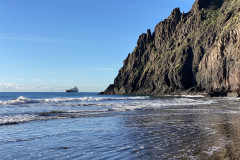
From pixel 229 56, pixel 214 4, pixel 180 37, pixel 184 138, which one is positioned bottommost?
pixel 184 138

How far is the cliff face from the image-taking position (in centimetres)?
9556

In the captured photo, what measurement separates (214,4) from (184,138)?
163 meters

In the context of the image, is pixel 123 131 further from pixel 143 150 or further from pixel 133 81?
pixel 133 81

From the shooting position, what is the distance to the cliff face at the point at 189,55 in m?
95.6

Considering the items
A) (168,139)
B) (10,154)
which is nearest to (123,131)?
(168,139)

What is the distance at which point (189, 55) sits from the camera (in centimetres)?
13050

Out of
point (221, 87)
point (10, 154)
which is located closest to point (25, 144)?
point (10, 154)

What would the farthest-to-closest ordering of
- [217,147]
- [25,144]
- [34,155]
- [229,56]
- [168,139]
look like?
[229,56] < [168,139] < [25,144] < [217,147] < [34,155]

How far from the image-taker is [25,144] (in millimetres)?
10859

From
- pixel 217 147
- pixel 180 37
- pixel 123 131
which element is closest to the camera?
pixel 217 147

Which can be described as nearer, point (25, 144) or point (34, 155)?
point (34, 155)

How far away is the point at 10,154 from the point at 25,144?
64.4 inches

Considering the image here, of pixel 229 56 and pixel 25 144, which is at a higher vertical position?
pixel 229 56

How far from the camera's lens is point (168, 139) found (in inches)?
457
